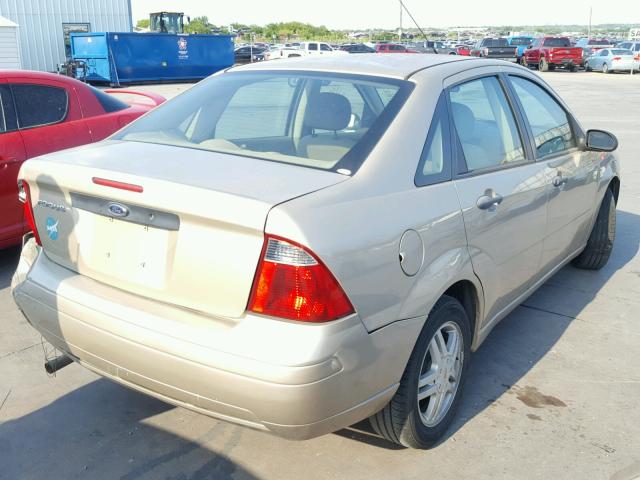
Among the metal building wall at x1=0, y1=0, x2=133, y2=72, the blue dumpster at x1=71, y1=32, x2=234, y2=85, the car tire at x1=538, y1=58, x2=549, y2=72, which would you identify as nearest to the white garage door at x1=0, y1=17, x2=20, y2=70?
the blue dumpster at x1=71, y1=32, x2=234, y2=85

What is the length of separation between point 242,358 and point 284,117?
5.85 ft

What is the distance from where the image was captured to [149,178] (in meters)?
2.63

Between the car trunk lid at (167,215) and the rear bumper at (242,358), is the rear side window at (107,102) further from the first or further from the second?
the rear bumper at (242,358)

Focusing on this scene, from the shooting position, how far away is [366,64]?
349cm

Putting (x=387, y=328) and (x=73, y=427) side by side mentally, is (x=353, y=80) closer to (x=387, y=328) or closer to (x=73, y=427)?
(x=387, y=328)

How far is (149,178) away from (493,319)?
1950mm

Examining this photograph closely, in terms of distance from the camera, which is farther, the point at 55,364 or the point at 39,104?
the point at 39,104

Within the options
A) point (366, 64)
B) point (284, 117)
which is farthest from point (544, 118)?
point (284, 117)

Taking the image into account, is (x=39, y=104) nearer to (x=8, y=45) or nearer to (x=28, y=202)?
(x=28, y=202)

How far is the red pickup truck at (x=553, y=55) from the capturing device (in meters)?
36.9

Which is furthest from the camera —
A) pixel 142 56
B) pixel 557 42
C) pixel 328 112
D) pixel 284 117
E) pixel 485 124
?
pixel 557 42

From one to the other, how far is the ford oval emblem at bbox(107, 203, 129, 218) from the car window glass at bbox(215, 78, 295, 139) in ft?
2.71

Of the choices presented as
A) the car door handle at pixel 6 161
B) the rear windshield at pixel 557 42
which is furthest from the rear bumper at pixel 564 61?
the car door handle at pixel 6 161

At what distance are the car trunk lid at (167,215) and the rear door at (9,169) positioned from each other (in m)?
2.40
